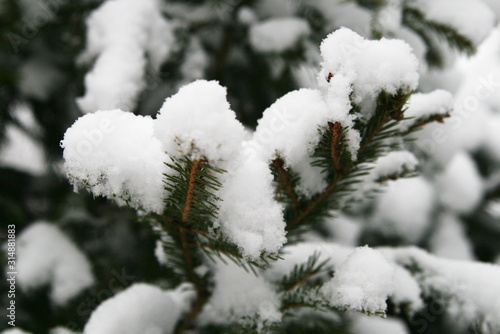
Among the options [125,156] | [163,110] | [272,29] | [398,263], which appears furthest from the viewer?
[272,29]

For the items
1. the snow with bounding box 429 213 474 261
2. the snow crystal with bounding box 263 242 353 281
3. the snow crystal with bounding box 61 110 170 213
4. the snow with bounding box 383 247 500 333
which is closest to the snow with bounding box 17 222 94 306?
the snow crystal with bounding box 263 242 353 281

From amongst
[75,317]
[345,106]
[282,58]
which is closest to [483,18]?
[282,58]

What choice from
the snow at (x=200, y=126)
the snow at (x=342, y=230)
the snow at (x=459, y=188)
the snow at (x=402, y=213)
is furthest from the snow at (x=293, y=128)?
the snow at (x=459, y=188)

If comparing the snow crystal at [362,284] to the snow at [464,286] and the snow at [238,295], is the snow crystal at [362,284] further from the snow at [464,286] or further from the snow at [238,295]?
the snow at [464,286]

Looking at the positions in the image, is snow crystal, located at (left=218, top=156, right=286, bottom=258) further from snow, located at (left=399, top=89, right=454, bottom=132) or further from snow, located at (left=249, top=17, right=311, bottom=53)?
snow, located at (left=249, top=17, right=311, bottom=53)

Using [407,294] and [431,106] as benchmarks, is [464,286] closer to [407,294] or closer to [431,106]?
[407,294]

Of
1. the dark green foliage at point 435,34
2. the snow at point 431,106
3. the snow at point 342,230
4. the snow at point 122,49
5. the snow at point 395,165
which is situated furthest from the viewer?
the snow at point 342,230

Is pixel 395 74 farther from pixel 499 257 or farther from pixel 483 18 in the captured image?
pixel 499 257
